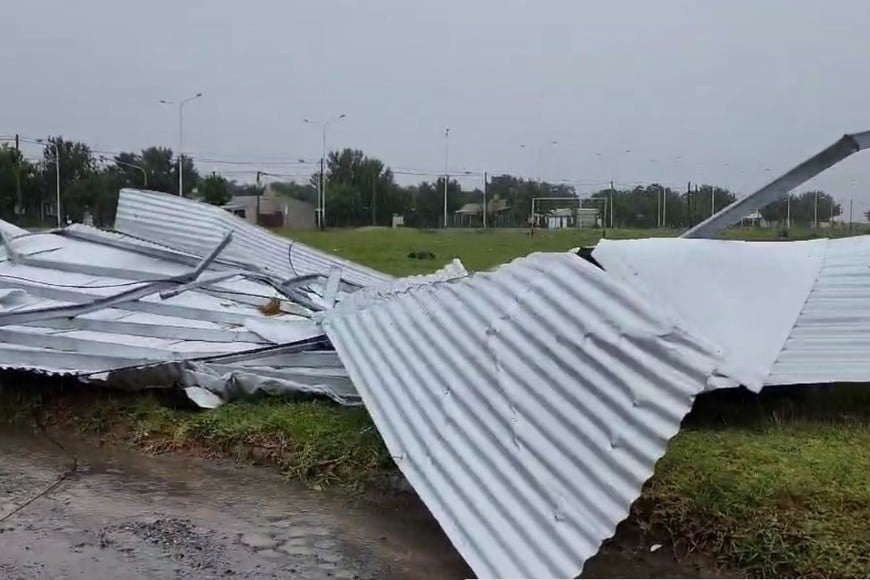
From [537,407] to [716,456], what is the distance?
1.01 m

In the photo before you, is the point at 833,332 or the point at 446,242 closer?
the point at 833,332

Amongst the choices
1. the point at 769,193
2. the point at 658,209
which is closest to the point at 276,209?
the point at 658,209

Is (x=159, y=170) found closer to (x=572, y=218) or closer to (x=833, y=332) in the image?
(x=572, y=218)

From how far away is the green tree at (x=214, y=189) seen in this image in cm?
2597

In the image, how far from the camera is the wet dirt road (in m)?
3.06

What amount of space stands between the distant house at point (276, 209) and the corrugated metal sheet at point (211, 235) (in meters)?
15.5

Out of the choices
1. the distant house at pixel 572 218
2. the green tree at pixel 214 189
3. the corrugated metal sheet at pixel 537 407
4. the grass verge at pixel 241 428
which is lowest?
the grass verge at pixel 241 428

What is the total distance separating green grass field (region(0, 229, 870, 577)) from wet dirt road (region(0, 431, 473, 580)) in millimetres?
209

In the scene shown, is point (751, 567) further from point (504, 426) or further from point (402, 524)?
point (402, 524)

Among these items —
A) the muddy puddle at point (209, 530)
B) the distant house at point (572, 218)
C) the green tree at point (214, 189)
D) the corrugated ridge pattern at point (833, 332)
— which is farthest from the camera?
the green tree at point (214, 189)

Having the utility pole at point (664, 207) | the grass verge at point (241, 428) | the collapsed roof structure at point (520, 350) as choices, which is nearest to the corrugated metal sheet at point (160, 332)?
the collapsed roof structure at point (520, 350)

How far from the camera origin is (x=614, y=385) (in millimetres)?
2617

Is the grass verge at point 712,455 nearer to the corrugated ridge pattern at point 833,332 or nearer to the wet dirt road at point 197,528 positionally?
the wet dirt road at point 197,528

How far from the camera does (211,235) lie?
7012mm
